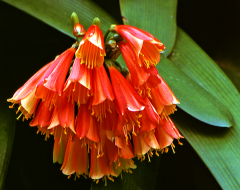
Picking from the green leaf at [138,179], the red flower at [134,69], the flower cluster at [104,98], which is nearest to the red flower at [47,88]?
the flower cluster at [104,98]

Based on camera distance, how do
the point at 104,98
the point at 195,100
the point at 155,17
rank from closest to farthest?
the point at 104,98
the point at 195,100
the point at 155,17

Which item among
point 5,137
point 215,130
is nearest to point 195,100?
point 215,130

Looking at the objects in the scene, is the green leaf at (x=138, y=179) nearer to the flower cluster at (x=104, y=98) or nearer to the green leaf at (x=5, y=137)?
the flower cluster at (x=104, y=98)

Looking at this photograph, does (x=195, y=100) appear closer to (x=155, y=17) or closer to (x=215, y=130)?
(x=215, y=130)

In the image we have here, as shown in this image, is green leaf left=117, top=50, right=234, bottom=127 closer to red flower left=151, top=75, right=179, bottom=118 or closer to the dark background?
red flower left=151, top=75, right=179, bottom=118

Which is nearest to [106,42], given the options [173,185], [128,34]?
[128,34]

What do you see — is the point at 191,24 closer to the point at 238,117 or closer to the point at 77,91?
the point at 238,117
